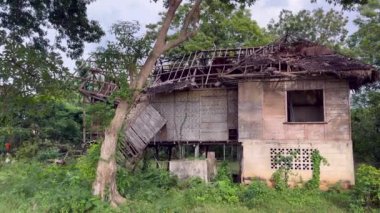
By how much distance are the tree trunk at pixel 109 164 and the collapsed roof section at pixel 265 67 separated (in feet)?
18.1

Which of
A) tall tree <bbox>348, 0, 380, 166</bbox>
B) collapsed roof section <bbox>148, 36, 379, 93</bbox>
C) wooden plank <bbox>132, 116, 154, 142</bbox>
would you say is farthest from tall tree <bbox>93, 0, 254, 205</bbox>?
tall tree <bbox>348, 0, 380, 166</bbox>

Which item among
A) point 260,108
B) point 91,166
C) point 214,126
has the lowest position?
point 91,166

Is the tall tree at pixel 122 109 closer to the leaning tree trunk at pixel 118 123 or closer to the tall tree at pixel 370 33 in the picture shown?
the leaning tree trunk at pixel 118 123

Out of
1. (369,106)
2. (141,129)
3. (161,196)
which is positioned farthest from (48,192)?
(369,106)

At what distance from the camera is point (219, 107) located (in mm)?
16438

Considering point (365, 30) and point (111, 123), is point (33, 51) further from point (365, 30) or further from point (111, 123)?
point (365, 30)

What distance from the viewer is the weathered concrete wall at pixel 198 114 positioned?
16.3 meters

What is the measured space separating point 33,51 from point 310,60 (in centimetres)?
995

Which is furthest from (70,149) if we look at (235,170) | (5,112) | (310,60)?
(310,60)

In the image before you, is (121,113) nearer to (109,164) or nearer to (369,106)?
(109,164)

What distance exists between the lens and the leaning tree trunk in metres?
10.4

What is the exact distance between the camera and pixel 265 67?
49.5ft

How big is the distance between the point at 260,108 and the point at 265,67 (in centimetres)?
159

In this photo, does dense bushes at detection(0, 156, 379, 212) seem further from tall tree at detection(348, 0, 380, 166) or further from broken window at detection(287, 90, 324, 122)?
tall tree at detection(348, 0, 380, 166)
